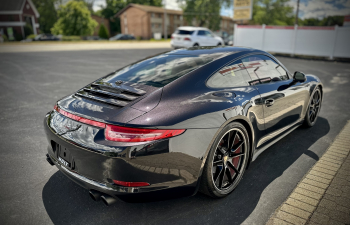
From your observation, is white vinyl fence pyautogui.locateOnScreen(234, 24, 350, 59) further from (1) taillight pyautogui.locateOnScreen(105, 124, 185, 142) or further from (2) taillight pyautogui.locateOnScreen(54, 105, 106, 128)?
(2) taillight pyautogui.locateOnScreen(54, 105, 106, 128)

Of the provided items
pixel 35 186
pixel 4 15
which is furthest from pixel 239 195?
pixel 4 15

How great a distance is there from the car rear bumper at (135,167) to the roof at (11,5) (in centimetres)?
6303

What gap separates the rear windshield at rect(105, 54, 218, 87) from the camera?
2787 millimetres

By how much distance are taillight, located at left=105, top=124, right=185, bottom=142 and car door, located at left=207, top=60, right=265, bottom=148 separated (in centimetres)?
75

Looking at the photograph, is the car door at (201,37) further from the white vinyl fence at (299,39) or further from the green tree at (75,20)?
the green tree at (75,20)

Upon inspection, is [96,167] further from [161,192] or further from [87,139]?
[161,192]

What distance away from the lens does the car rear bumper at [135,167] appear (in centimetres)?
204

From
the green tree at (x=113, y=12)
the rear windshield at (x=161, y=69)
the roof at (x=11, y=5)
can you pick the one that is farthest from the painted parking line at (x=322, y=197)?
the green tree at (x=113, y=12)

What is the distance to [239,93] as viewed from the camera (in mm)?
2801

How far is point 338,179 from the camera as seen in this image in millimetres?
3027

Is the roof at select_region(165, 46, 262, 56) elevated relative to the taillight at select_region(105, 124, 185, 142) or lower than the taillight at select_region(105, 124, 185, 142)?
elevated

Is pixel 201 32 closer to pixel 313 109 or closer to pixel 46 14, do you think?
pixel 313 109

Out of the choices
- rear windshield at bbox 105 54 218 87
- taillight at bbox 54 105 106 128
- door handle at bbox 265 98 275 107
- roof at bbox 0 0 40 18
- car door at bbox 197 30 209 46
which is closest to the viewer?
taillight at bbox 54 105 106 128

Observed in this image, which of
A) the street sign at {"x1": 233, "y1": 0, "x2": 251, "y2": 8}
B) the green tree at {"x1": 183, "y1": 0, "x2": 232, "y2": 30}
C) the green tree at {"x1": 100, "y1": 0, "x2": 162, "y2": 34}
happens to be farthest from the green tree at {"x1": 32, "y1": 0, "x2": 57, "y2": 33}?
the street sign at {"x1": 233, "y1": 0, "x2": 251, "y2": 8}
